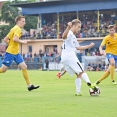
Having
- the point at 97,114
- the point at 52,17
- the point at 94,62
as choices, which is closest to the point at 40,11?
the point at 52,17

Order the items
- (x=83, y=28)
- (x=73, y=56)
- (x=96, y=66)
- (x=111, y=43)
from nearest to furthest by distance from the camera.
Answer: (x=73, y=56)
(x=111, y=43)
(x=96, y=66)
(x=83, y=28)

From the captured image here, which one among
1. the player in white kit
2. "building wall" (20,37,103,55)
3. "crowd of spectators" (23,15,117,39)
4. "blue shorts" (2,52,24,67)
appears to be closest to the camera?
the player in white kit

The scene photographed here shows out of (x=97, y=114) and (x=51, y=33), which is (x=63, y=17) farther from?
(x=97, y=114)

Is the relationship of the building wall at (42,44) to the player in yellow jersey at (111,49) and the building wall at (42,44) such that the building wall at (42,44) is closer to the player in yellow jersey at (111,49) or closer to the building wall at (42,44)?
the building wall at (42,44)

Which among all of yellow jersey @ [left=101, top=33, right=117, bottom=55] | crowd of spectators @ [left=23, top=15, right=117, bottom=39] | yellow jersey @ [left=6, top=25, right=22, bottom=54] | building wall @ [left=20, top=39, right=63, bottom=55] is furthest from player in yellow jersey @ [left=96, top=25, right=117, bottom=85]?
building wall @ [left=20, top=39, right=63, bottom=55]

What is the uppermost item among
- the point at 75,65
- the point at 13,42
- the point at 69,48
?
the point at 13,42

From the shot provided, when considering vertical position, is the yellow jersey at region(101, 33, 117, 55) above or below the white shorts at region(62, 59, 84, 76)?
above

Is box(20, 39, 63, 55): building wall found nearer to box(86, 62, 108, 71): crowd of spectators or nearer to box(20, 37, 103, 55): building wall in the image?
box(20, 37, 103, 55): building wall

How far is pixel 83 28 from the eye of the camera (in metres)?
62.9

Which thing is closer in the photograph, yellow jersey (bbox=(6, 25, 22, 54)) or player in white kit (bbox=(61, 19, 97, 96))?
player in white kit (bbox=(61, 19, 97, 96))

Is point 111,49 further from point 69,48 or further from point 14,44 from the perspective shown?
point 69,48

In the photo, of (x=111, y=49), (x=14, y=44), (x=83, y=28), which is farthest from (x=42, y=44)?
(x=14, y=44)

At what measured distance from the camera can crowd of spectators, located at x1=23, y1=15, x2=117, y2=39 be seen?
61125 mm

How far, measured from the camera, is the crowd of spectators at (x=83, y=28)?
61.1 meters
